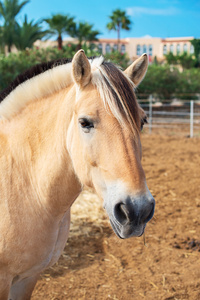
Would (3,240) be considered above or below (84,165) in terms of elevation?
below

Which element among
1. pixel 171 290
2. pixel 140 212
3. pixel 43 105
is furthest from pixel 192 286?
pixel 43 105

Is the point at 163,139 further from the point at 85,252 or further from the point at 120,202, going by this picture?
the point at 120,202

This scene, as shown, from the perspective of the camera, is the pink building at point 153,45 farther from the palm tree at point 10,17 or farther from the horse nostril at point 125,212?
the horse nostril at point 125,212

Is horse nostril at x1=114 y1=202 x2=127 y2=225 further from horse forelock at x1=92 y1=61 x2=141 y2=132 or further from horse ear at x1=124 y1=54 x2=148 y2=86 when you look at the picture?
horse ear at x1=124 y1=54 x2=148 y2=86

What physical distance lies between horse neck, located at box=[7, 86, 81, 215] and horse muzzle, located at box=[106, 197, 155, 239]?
49 cm

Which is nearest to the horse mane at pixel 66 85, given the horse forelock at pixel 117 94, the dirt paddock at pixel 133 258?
the horse forelock at pixel 117 94

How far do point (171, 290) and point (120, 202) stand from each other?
213 centimetres

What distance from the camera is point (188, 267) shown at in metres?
3.46

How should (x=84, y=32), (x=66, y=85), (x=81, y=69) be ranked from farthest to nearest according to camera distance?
(x=84, y=32), (x=66, y=85), (x=81, y=69)

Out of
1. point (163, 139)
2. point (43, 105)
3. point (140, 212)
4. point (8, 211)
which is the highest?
point (43, 105)

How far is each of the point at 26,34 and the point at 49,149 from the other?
83.2 ft

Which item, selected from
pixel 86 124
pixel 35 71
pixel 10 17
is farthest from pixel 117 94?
pixel 10 17

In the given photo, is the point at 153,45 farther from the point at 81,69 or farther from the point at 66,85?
the point at 81,69

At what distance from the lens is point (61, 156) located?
1878mm
